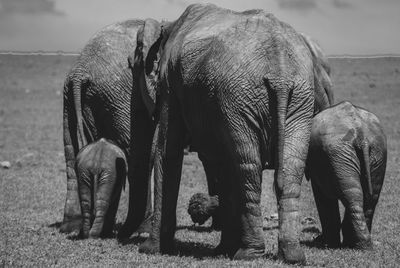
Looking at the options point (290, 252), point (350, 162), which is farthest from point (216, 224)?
point (290, 252)

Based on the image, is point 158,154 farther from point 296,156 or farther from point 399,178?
point 399,178

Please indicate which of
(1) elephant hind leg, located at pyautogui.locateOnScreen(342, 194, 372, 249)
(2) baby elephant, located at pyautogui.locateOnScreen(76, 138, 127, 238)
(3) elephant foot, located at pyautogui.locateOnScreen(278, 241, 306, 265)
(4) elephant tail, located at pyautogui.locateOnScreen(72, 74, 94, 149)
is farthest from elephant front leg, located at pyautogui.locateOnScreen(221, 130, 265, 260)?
(4) elephant tail, located at pyautogui.locateOnScreen(72, 74, 94, 149)

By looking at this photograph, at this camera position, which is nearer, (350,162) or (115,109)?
(350,162)

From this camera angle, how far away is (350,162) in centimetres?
898

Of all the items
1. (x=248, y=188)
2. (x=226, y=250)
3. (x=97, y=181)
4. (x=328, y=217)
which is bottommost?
(x=226, y=250)

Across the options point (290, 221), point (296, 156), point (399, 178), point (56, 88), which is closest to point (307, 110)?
point (296, 156)

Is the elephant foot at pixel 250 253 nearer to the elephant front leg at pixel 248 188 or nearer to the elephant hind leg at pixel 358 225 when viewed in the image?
the elephant front leg at pixel 248 188

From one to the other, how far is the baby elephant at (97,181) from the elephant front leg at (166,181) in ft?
2.93

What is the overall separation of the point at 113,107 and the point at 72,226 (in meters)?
1.79

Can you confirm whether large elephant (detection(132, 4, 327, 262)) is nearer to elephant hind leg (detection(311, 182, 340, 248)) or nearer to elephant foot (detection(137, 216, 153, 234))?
elephant hind leg (detection(311, 182, 340, 248))

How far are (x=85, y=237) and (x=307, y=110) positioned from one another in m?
3.57

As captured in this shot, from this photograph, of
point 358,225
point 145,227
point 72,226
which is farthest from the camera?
point 72,226

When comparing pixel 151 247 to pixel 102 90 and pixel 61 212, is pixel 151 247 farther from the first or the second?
pixel 61 212

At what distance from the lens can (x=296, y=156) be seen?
7711 millimetres
